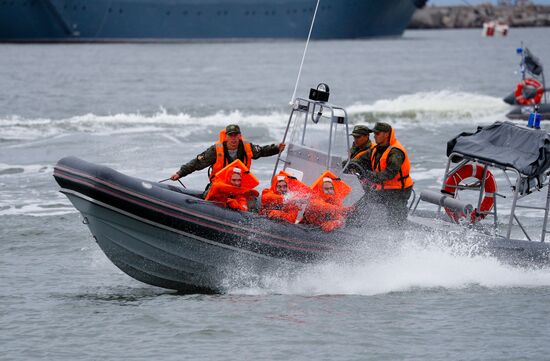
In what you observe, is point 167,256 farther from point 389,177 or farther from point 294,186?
point 389,177

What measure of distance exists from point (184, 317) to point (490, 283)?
3.17 meters

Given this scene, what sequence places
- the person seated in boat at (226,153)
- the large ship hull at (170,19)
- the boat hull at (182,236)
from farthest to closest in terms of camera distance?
the large ship hull at (170,19) → the person seated in boat at (226,153) → the boat hull at (182,236)

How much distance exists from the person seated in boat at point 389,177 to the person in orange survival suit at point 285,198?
0.71m

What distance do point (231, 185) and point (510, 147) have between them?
2963mm

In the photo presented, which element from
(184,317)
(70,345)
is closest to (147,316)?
(184,317)

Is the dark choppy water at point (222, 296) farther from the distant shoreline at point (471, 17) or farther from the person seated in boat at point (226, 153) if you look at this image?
the distant shoreline at point (471, 17)

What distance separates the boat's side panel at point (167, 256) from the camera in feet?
30.1

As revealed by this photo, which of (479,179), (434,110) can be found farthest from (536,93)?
(479,179)

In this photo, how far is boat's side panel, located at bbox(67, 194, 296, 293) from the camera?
916cm

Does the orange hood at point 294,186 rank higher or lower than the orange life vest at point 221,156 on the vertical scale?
lower

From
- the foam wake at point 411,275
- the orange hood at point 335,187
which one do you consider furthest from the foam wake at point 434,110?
the orange hood at point 335,187

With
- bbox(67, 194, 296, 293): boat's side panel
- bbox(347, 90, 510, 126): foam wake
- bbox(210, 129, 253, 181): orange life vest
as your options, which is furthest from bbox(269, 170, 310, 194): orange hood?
bbox(347, 90, 510, 126): foam wake

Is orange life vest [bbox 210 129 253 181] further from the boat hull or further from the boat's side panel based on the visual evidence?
the boat's side panel

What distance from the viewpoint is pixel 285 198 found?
31.2ft
